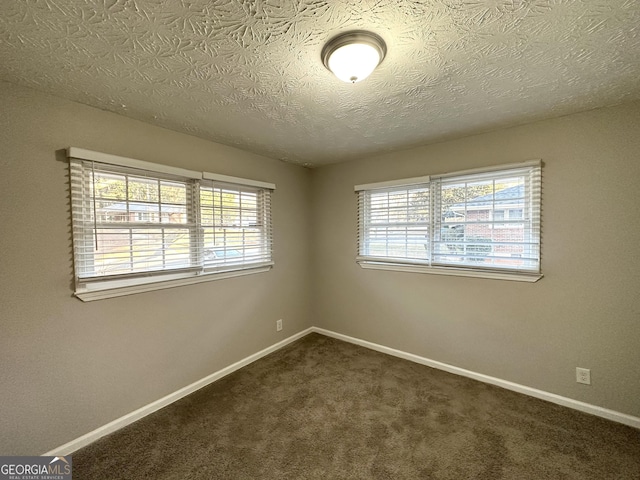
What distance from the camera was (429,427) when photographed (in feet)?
6.32

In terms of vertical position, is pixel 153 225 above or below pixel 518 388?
above

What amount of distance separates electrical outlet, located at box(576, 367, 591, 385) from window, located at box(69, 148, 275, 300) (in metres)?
3.02

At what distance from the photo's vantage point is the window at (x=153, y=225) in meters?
1.83

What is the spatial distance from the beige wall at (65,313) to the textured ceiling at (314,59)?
0.66 ft

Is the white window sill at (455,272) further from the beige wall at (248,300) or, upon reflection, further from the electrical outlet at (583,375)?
the electrical outlet at (583,375)

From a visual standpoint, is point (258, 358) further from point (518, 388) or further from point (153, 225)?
point (518, 388)

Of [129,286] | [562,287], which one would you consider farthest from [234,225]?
[562,287]

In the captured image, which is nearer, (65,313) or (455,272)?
(65,313)

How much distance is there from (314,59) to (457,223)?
2.04m

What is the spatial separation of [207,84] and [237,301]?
2.04 m

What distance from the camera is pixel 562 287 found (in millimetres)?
2135

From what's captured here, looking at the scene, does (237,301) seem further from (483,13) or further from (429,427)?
(483,13)

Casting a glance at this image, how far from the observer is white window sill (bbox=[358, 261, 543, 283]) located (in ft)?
7.43

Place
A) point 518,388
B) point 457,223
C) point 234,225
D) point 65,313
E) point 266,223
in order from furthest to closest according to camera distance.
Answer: point 266,223, point 234,225, point 457,223, point 518,388, point 65,313
